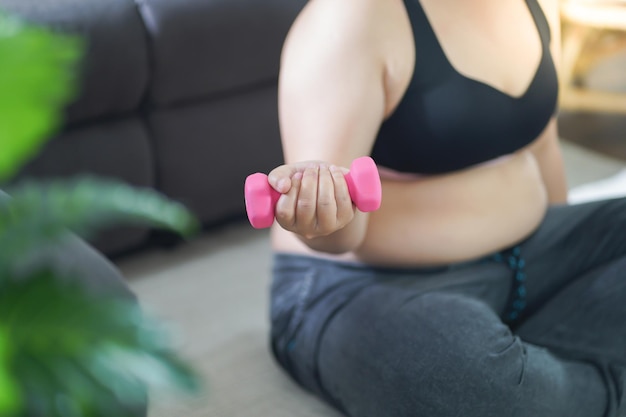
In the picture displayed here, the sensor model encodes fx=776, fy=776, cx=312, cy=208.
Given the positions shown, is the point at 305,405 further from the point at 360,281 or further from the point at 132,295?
the point at 132,295

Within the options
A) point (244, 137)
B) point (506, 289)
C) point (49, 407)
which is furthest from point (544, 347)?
point (49, 407)

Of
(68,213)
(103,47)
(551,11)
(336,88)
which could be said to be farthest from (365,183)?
(103,47)

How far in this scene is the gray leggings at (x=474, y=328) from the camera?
75 centimetres

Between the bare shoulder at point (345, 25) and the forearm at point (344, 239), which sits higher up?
the bare shoulder at point (345, 25)

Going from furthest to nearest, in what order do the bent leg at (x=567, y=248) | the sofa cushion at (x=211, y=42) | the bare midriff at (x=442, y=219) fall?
the sofa cushion at (x=211, y=42), the bent leg at (x=567, y=248), the bare midriff at (x=442, y=219)

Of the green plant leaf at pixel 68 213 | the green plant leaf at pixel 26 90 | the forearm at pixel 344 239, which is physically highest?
the green plant leaf at pixel 26 90

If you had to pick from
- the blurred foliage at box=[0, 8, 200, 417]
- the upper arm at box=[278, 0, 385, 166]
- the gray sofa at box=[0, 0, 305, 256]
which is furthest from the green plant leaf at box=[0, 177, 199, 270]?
the gray sofa at box=[0, 0, 305, 256]

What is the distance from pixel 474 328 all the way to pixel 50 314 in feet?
1.91

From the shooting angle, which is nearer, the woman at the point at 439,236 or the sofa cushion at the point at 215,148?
the woman at the point at 439,236

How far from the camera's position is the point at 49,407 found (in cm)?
25

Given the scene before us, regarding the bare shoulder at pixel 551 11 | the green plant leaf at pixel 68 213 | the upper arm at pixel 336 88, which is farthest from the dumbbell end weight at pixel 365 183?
the bare shoulder at pixel 551 11

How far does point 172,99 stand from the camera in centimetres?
123

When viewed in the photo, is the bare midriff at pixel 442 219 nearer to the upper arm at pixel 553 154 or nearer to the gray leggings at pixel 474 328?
the gray leggings at pixel 474 328

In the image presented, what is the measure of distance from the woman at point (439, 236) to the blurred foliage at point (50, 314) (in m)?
0.37
